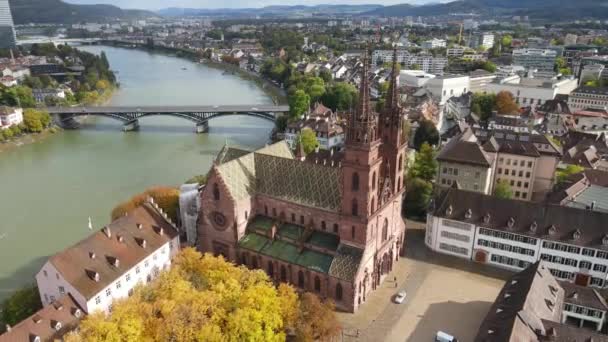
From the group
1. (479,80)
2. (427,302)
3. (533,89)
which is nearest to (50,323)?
(427,302)

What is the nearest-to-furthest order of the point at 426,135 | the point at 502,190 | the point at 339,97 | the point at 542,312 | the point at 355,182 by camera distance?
1. the point at 542,312
2. the point at 355,182
3. the point at 502,190
4. the point at 426,135
5. the point at 339,97

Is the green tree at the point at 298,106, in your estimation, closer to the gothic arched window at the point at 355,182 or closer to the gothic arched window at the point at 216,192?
the gothic arched window at the point at 216,192

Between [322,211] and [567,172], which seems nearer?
[322,211]

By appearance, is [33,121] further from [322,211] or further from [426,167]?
[426,167]

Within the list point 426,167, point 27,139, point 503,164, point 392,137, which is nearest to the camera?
point 392,137

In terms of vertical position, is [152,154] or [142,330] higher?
[142,330]

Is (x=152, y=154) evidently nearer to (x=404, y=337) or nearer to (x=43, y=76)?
(x=404, y=337)

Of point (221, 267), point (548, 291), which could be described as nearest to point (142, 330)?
point (221, 267)
